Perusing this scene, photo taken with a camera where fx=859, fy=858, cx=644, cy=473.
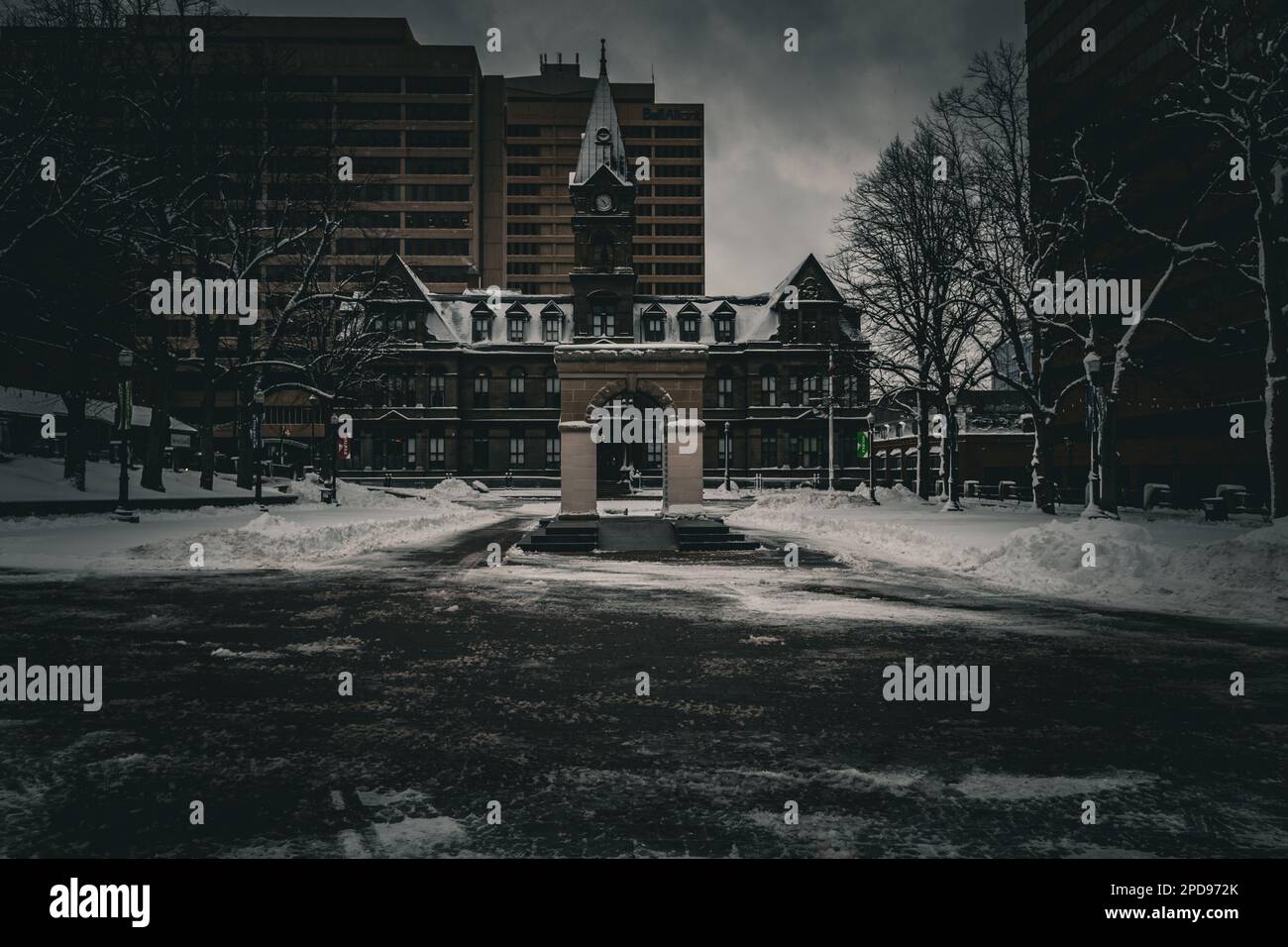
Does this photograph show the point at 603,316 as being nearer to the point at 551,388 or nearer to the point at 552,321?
the point at 552,321

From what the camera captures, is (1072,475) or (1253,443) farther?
(1072,475)

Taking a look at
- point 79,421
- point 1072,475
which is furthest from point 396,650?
point 1072,475

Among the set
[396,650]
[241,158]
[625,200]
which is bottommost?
[396,650]

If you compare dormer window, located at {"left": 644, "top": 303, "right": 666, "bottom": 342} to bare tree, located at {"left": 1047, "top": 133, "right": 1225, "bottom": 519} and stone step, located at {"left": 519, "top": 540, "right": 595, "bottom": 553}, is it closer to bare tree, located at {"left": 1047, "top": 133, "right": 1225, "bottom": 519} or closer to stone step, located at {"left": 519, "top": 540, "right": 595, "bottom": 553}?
bare tree, located at {"left": 1047, "top": 133, "right": 1225, "bottom": 519}

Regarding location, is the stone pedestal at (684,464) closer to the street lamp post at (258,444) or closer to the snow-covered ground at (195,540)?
the snow-covered ground at (195,540)

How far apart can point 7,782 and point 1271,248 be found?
25.2m

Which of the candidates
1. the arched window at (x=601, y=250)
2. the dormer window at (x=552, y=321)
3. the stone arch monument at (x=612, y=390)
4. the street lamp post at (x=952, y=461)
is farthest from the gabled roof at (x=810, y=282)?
the stone arch monument at (x=612, y=390)

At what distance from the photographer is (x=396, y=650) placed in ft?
27.6

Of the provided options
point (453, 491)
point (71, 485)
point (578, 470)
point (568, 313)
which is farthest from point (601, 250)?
point (71, 485)

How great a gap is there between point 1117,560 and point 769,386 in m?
58.1

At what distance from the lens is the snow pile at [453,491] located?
1941 inches
